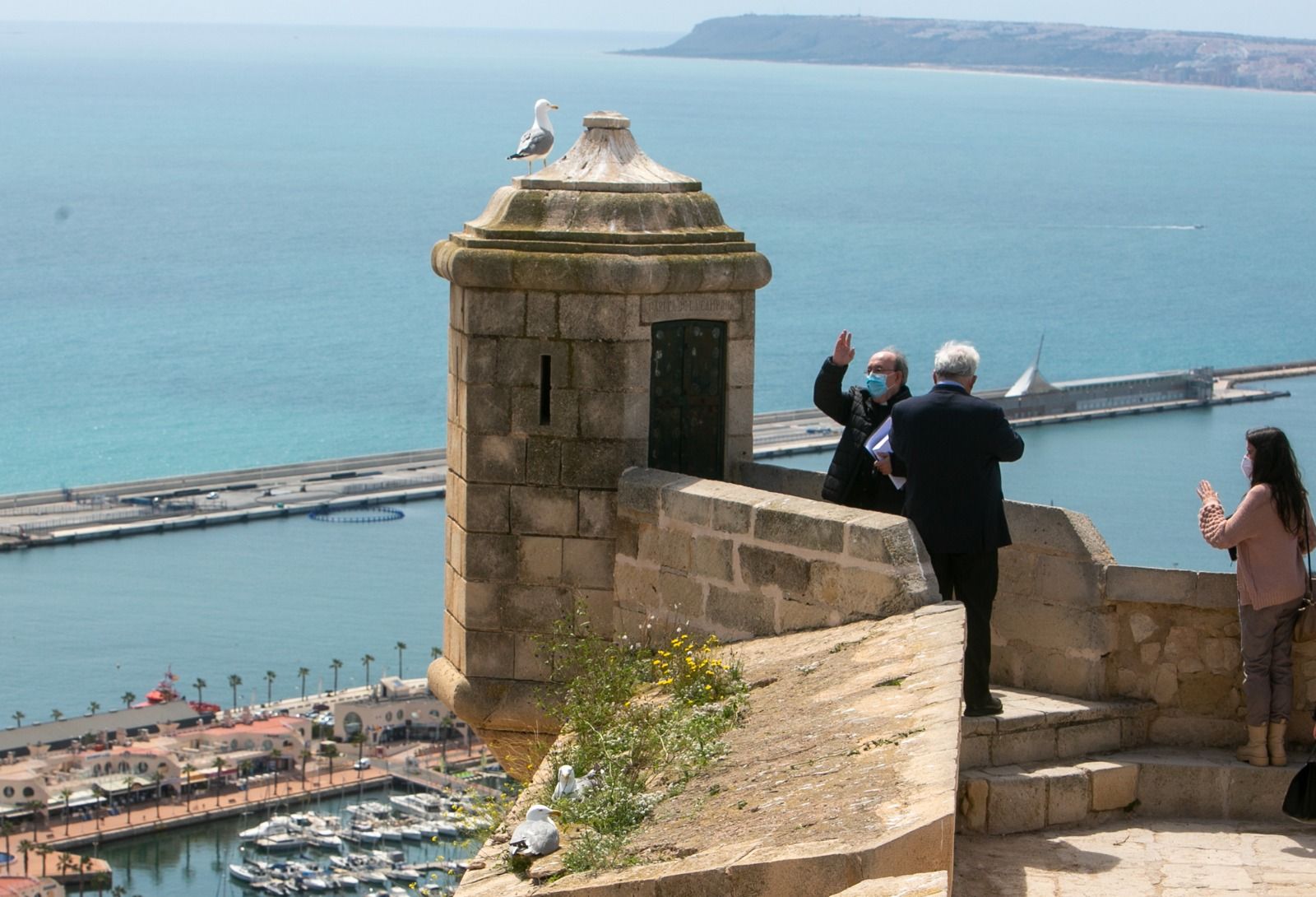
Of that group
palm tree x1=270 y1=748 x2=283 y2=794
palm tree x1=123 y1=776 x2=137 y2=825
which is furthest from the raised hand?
palm tree x1=270 y1=748 x2=283 y2=794

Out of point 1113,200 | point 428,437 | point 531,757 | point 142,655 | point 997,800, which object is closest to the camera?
point 997,800

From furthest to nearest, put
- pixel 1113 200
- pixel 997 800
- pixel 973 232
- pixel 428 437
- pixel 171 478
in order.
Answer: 1. pixel 1113 200
2. pixel 973 232
3. pixel 428 437
4. pixel 171 478
5. pixel 997 800

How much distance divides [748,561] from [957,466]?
2.89ft

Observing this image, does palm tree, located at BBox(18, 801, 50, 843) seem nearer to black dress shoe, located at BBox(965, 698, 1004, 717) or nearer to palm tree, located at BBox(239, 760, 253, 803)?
palm tree, located at BBox(239, 760, 253, 803)

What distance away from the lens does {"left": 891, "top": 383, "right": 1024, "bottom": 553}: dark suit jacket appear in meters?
6.11

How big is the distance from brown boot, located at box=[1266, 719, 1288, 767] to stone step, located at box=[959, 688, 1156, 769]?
0.41 m

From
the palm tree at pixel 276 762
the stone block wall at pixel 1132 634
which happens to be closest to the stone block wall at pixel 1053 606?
the stone block wall at pixel 1132 634

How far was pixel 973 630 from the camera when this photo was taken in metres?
6.16

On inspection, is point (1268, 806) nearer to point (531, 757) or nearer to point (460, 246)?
point (531, 757)

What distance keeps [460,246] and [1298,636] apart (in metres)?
3.25

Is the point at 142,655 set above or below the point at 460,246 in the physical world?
below

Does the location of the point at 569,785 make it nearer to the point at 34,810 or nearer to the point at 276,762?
the point at 34,810

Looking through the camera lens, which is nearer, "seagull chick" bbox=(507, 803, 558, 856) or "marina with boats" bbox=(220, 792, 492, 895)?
"seagull chick" bbox=(507, 803, 558, 856)

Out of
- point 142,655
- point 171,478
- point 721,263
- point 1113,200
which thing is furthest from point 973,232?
point 721,263
